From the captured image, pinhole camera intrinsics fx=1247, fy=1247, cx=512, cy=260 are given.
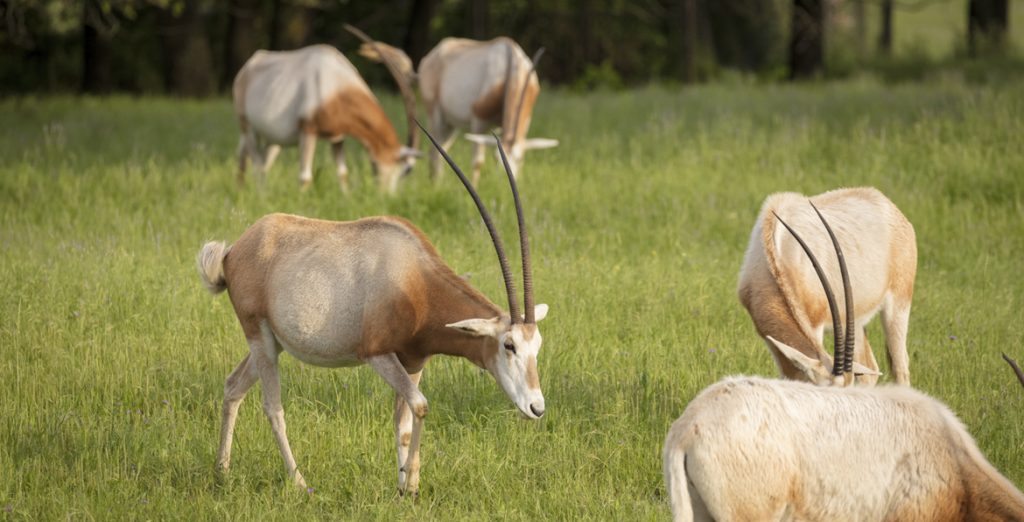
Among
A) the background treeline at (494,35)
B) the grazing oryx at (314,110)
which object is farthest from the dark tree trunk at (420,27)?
the grazing oryx at (314,110)

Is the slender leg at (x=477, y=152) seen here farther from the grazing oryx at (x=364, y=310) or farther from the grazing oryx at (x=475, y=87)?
the grazing oryx at (x=364, y=310)

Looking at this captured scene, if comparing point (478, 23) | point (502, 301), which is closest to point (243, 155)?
point (502, 301)

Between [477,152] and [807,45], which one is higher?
[477,152]

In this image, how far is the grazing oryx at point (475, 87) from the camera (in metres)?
13.4

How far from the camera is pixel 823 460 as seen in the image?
4.47 metres

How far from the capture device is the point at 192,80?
78.7 ft

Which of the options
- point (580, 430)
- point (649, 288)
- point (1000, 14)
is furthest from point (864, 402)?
point (1000, 14)

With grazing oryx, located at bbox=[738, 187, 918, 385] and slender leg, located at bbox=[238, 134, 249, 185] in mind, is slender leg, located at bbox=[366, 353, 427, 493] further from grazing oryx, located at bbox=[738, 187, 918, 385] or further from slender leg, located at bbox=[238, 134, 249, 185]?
slender leg, located at bbox=[238, 134, 249, 185]

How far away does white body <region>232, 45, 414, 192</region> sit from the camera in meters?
12.5

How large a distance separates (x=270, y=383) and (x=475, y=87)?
8.56m

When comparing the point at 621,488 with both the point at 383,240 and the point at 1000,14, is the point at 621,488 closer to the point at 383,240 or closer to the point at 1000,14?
the point at 383,240

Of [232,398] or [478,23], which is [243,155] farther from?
[478,23]

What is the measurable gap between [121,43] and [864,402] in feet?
102

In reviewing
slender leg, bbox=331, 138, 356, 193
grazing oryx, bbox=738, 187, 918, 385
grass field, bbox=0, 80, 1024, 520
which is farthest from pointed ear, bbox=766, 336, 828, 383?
slender leg, bbox=331, 138, 356, 193
